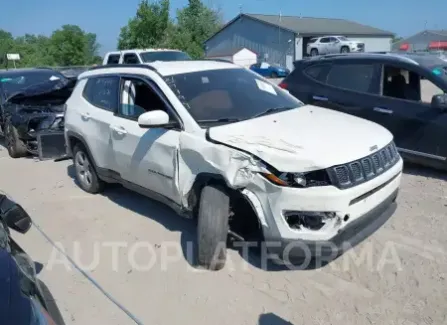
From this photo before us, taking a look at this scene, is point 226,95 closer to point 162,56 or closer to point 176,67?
point 176,67

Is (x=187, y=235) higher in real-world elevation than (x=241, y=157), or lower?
lower

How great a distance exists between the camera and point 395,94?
20.4 feet

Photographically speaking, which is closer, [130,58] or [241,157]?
[241,157]

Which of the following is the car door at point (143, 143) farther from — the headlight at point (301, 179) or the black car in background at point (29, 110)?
the black car in background at point (29, 110)

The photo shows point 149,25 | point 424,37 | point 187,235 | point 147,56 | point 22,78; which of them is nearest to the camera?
point 187,235

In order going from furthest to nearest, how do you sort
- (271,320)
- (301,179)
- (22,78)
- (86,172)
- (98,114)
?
(22,78) < (86,172) < (98,114) < (301,179) < (271,320)

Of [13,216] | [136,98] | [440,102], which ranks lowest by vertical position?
[13,216]

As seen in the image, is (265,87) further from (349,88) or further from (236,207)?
(349,88)

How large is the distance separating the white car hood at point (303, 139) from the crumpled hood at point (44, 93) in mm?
6265

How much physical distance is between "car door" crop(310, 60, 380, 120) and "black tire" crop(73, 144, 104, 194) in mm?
3550

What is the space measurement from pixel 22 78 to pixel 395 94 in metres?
7.98

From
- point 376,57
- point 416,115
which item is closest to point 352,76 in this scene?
point 376,57

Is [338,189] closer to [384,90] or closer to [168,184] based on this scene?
[168,184]

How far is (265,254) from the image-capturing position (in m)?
4.07
